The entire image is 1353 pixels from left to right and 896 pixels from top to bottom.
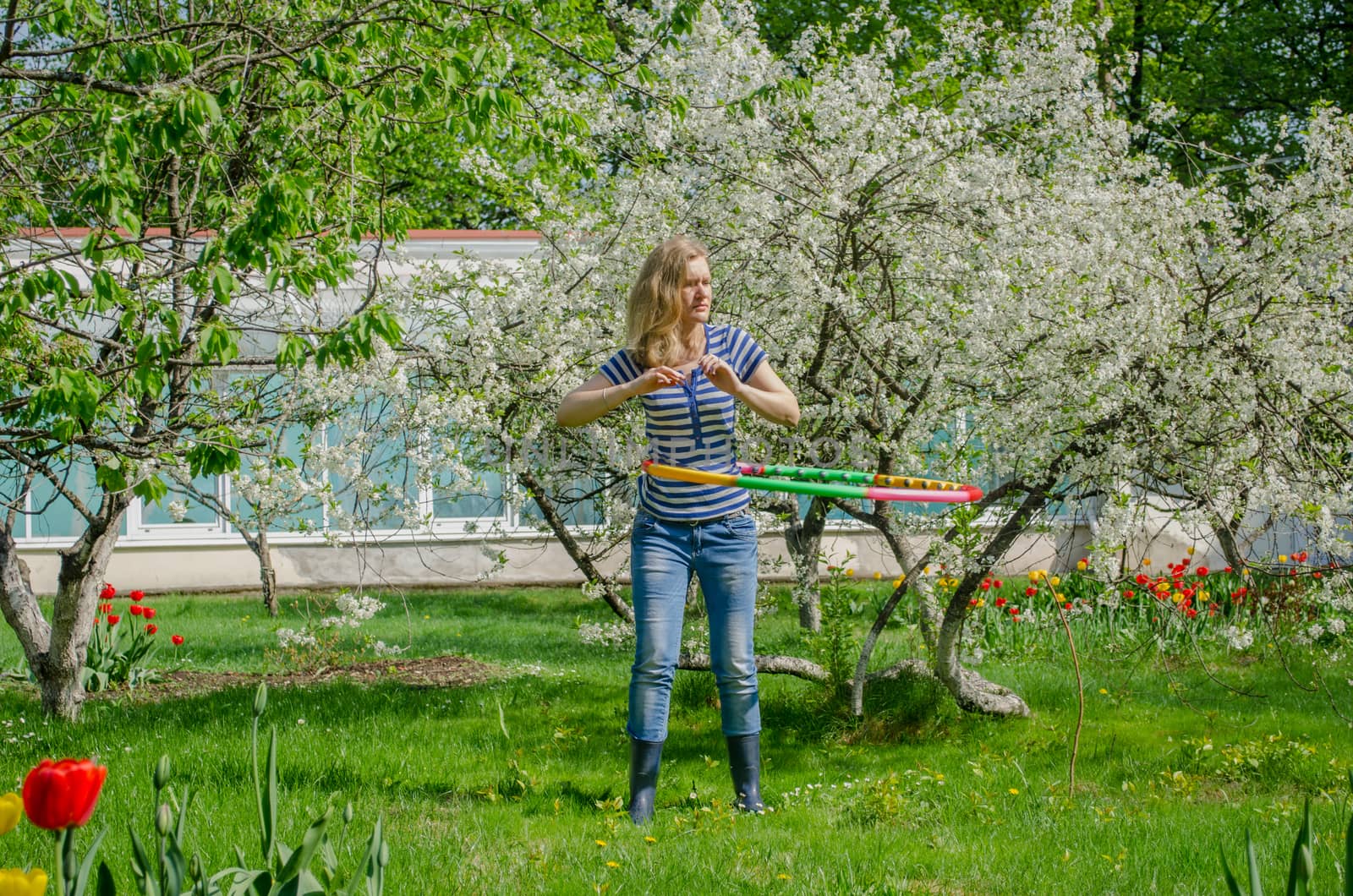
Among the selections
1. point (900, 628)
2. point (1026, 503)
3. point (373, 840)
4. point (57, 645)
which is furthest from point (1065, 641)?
point (373, 840)

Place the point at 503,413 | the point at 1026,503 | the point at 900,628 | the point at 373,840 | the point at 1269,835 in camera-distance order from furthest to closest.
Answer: the point at 900,628 → the point at 503,413 → the point at 1026,503 → the point at 1269,835 → the point at 373,840

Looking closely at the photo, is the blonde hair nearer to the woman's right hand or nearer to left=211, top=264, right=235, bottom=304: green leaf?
the woman's right hand

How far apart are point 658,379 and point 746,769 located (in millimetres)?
1357

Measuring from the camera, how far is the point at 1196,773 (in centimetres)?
466

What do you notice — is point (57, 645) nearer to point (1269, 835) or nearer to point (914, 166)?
point (914, 166)

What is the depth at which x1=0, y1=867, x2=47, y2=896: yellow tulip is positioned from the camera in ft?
5.11

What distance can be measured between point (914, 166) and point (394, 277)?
2611 millimetres

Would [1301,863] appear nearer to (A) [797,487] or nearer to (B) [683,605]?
(A) [797,487]

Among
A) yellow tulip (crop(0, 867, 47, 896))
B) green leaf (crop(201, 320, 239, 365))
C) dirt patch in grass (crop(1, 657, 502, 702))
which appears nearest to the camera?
yellow tulip (crop(0, 867, 47, 896))

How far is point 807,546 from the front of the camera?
658 cm

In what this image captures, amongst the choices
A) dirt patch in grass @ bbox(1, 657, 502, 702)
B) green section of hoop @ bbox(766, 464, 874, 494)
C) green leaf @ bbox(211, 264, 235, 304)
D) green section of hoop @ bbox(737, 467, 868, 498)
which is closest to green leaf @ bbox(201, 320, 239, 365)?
green leaf @ bbox(211, 264, 235, 304)

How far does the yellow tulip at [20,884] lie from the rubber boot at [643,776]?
2.38 meters

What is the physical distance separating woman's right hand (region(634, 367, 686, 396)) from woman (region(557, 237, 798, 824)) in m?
0.07

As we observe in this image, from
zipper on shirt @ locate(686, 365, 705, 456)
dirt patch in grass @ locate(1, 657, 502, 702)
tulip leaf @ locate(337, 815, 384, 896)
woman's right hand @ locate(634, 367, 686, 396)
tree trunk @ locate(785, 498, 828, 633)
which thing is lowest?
dirt patch in grass @ locate(1, 657, 502, 702)
